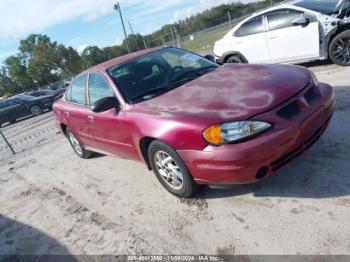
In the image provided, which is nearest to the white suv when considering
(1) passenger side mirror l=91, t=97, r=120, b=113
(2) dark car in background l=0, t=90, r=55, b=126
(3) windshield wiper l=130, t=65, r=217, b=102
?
(3) windshield wiper l=130, t=65, r=217, b=102

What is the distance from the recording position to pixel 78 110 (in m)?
5.64

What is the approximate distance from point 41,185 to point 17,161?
283cm

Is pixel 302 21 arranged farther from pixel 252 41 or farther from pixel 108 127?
pixel 108 127

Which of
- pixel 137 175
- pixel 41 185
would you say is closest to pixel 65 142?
pixel 41 185

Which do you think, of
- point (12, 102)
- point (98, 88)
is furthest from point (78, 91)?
point (12, 102)

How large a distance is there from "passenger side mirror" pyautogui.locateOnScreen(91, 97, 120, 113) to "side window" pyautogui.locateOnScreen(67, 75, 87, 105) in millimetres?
1243

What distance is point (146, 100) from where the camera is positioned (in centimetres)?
425

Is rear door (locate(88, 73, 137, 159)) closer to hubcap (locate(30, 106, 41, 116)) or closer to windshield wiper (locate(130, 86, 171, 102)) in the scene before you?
windshield wiper (locate(130, 86, 171, 102))

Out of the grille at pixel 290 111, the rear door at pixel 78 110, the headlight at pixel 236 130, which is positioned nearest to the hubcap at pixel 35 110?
the rear door at pixel 78 110

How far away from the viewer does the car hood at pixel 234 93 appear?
3.40 m

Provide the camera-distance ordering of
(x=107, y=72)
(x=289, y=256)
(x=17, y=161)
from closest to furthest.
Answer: (x=289, y=256) < (x=107, y=72) < (x=17, y=161)

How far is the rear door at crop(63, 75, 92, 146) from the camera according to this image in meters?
5.54

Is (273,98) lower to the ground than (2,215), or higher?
higher

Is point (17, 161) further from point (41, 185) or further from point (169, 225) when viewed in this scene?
point (169, 225)
